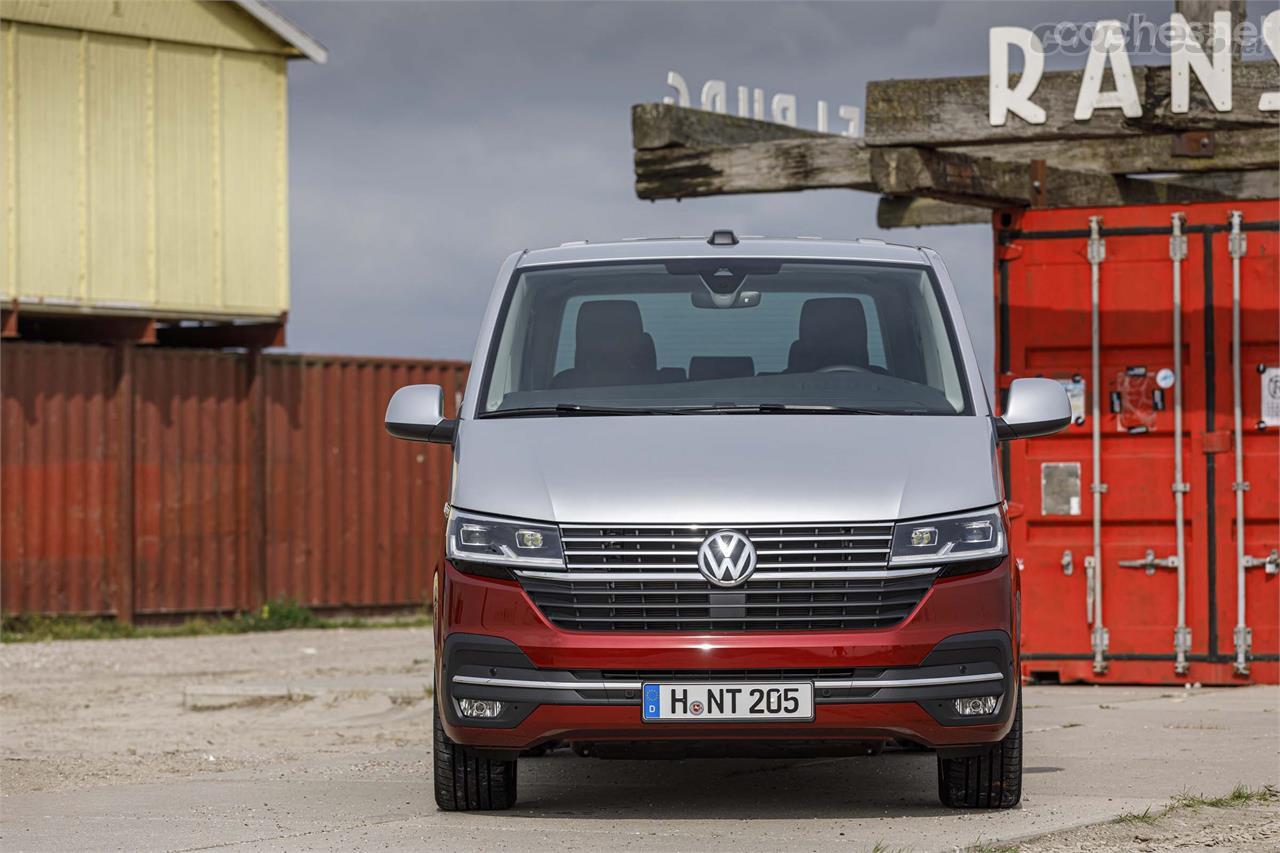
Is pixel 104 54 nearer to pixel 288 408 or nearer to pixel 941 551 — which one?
pixel 288 408

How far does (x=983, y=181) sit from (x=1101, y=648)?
2.68m

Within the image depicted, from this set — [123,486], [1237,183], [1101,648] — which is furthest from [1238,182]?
[123,486]

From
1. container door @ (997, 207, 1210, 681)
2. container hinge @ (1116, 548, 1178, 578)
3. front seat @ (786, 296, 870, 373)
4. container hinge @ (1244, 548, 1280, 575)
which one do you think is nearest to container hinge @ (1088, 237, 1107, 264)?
container door @ (997, 207, 1210, 681)

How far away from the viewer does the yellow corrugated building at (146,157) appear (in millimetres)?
20422

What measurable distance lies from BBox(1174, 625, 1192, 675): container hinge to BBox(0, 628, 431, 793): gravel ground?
414 cm

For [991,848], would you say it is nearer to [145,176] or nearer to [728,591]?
[728,591]

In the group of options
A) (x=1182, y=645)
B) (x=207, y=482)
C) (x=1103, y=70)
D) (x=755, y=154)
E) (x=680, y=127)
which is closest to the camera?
(x=1103, y=70)

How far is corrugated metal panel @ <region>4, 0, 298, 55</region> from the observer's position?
2058 centimetres

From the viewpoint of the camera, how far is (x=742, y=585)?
6188 millimetres

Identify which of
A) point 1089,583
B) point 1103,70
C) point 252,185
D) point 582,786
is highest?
point 252,185

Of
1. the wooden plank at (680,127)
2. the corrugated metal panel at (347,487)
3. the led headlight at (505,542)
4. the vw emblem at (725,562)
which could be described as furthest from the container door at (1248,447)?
the corrugated metal panel at (347,487)

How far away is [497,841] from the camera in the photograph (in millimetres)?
6262

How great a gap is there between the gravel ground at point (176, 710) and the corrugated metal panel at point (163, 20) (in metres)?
6.59

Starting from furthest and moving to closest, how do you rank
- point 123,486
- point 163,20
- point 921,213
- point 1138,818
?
1. point 163,20
2. point 123,486
3. point 921,213
4. point 1138,818
